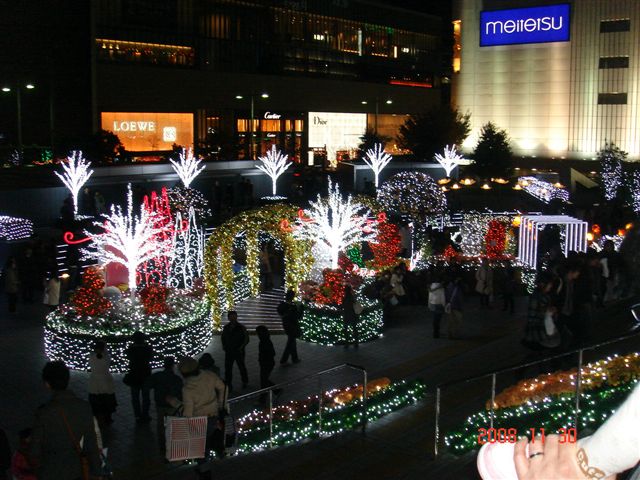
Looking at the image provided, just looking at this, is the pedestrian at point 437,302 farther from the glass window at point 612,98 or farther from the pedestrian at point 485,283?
the glass window at point 612,98

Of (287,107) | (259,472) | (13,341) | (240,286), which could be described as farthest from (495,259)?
(287,107)

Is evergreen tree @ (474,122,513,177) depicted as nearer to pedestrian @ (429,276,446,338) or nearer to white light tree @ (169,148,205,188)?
white light tree @ (169,148,205,188)

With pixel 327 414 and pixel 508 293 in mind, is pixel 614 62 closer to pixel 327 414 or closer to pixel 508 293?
pixel 508 293

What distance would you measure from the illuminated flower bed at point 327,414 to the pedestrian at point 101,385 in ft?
6.01

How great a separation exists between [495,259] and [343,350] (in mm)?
7044

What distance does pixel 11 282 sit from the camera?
58.7 ft

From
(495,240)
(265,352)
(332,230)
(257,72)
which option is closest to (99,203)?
(332,230)

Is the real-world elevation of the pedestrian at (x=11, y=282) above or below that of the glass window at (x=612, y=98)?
below

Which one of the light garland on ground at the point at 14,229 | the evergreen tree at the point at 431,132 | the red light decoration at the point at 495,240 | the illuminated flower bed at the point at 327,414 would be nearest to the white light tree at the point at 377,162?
the evergreen tree at the point at 431,132

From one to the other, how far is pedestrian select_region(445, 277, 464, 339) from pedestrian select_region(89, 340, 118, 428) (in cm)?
736

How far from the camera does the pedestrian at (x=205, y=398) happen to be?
726 centimetres

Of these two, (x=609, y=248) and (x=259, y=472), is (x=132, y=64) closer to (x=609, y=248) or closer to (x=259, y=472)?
(x=609, y=248)

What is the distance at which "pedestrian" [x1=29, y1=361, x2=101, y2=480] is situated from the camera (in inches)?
205

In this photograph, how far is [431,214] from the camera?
27.7m
